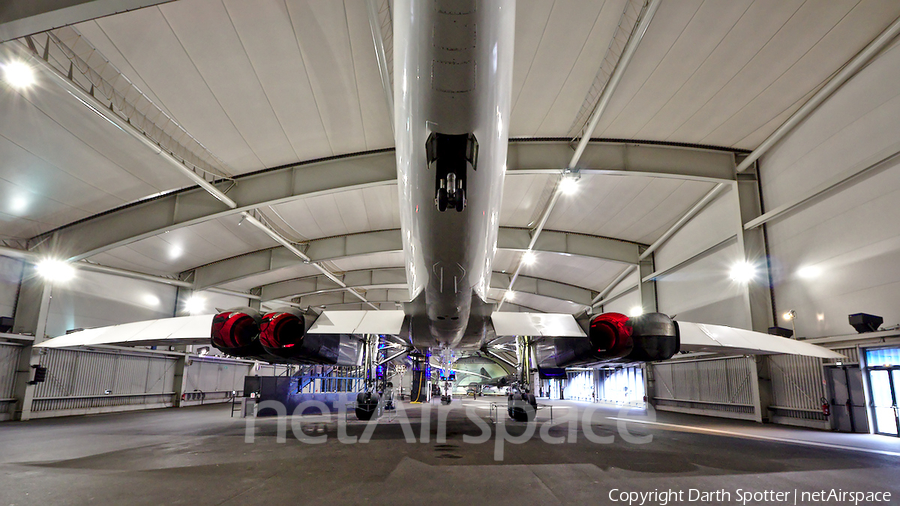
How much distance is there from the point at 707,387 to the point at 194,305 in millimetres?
21304

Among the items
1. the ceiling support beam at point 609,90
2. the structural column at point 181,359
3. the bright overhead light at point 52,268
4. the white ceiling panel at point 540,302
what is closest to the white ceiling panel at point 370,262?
the structural column at point 181,359

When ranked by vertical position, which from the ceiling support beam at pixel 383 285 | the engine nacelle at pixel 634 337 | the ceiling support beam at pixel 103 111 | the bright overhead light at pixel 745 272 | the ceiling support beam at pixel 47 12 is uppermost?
the ceiling support beam at pixel 103 111

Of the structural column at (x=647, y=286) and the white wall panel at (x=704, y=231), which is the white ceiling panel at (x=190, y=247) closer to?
the structural column at (x=647, y=286)

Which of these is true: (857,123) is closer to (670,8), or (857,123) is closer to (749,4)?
(749,4)

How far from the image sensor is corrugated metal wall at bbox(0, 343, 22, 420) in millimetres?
13086

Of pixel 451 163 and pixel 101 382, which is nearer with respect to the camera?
pixel 451 163

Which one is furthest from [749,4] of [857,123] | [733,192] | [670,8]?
[733,192]

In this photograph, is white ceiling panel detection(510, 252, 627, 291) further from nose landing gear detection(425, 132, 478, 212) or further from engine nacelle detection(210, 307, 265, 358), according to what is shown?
nose landing gear detection(425, 132, 478, 212)

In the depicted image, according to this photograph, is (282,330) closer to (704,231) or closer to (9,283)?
(9,283)

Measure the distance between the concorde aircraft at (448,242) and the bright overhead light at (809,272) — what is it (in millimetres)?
5720

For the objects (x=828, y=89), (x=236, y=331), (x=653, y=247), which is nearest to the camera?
(x=236, y=331)

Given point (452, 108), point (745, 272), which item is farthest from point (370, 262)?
point (452, 108)

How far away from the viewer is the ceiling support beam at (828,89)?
8.64 meters

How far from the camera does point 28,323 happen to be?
13.9 metres
